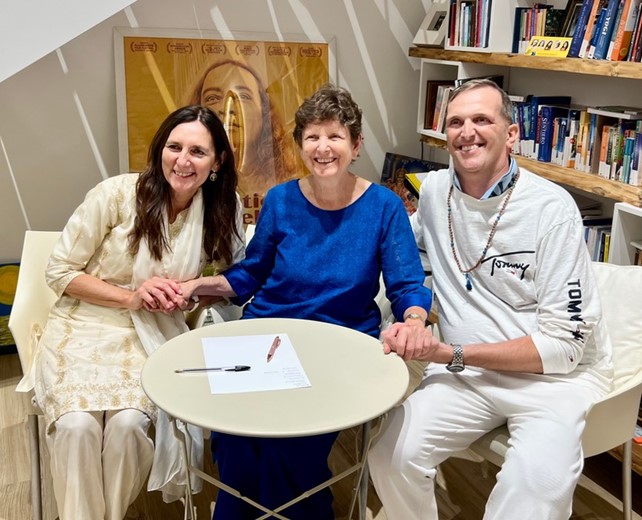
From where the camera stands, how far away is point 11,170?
11.5ft

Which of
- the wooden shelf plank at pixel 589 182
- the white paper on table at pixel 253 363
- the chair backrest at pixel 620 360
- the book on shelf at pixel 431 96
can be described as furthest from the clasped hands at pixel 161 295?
the book on shelf at pixel 431 96

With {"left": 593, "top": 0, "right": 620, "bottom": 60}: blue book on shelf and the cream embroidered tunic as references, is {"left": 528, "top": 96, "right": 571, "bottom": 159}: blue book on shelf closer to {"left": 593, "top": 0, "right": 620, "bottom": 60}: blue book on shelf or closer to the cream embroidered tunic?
{"left": 593, "top": 0, "right": 620, "bottom": 60}: blue book on shelf

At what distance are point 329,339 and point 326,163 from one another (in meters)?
0.54

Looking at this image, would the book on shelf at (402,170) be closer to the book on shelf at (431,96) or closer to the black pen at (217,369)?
the book on shelf at (431,96)

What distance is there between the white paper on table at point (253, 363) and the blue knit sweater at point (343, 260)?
22cm

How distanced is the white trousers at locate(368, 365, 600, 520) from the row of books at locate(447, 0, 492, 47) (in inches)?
81.6

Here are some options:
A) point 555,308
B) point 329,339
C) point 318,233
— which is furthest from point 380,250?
point 555,308

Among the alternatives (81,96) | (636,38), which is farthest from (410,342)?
(81,96)

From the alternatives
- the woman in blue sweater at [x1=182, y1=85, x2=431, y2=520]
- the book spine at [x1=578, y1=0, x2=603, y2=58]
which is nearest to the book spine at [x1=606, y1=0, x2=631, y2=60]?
the book spine at [x1=578, y1=0, x2=603, y2=58]

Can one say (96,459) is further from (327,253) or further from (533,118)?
(533,118)

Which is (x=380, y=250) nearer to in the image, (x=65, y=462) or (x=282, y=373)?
(x=282, y=373)

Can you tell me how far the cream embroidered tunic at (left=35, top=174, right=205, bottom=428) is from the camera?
2010 mm

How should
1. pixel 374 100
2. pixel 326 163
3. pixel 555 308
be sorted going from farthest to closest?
pixel 374 100
pixel 326 163
pixel 555 308

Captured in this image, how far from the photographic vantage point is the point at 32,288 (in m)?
2.27
